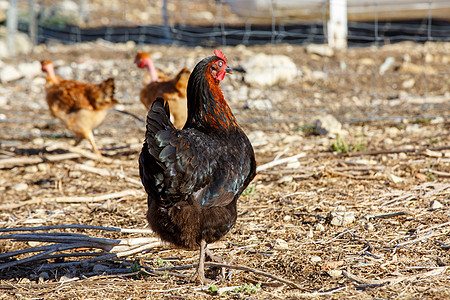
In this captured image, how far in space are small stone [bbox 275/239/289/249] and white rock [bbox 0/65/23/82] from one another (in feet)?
24.5

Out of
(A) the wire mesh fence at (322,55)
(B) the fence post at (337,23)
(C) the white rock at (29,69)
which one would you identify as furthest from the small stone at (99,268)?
(B) the fence post at (337,23)

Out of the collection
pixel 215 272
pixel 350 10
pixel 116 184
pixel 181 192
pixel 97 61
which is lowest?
pixel 215 272

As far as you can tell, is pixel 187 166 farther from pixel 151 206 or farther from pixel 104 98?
pixel 104 98

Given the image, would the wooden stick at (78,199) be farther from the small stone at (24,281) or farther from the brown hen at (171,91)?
the brown hen at (171,91)

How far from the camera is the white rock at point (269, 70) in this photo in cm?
832

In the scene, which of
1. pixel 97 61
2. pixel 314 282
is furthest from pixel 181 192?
pixel 97 61

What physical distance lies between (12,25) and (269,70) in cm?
569

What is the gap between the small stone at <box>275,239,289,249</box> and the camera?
11.4 ft

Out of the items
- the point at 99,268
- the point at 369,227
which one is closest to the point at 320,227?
the point at 369,227

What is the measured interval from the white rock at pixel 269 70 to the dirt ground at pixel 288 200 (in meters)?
0.22

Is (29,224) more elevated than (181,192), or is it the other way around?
(181,192)

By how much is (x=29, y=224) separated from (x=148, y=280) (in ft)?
4.98

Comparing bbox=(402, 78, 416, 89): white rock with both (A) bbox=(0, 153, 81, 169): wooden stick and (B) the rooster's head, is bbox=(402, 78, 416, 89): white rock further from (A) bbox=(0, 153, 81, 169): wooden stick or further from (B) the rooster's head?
(B) the rooster's head

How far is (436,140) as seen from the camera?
18.0 ft
